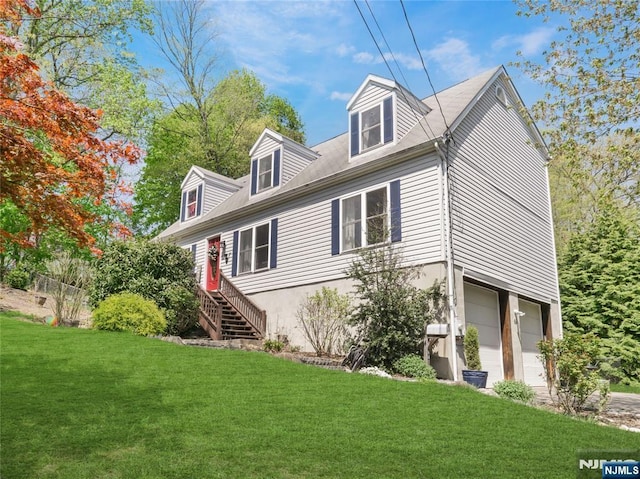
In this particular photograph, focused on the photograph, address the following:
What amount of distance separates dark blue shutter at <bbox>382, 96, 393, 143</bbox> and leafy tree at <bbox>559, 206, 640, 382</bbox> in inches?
398

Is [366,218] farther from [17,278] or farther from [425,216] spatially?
[17,278]

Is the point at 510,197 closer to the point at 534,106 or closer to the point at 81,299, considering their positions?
the point at 534,106

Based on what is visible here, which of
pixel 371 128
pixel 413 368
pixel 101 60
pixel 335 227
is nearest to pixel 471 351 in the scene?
pixel 413 368

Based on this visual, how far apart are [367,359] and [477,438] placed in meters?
5.16

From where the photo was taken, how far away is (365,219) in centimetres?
1210

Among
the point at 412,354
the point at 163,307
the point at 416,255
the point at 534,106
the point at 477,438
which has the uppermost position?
the point at 534,106

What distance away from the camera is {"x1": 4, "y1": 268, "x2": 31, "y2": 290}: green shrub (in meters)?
21.4

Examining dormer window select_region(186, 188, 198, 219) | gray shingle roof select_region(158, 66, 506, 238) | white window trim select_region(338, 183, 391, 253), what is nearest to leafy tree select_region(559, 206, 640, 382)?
gray shingle roof select_region(158, 66, 506, 238)

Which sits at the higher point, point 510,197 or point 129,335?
point 510,197

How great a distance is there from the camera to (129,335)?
1073 centimetres

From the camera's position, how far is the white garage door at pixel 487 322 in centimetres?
1164

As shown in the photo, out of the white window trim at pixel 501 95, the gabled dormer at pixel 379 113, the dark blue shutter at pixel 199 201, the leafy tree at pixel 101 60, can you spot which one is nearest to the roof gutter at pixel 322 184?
the gabled dormer at pixel 379 113

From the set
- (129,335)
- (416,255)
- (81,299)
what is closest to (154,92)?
(81,299)

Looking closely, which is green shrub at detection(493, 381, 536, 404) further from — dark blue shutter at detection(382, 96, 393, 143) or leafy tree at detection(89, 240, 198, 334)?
leafy tree at detection(89, 240, 198, 334)
